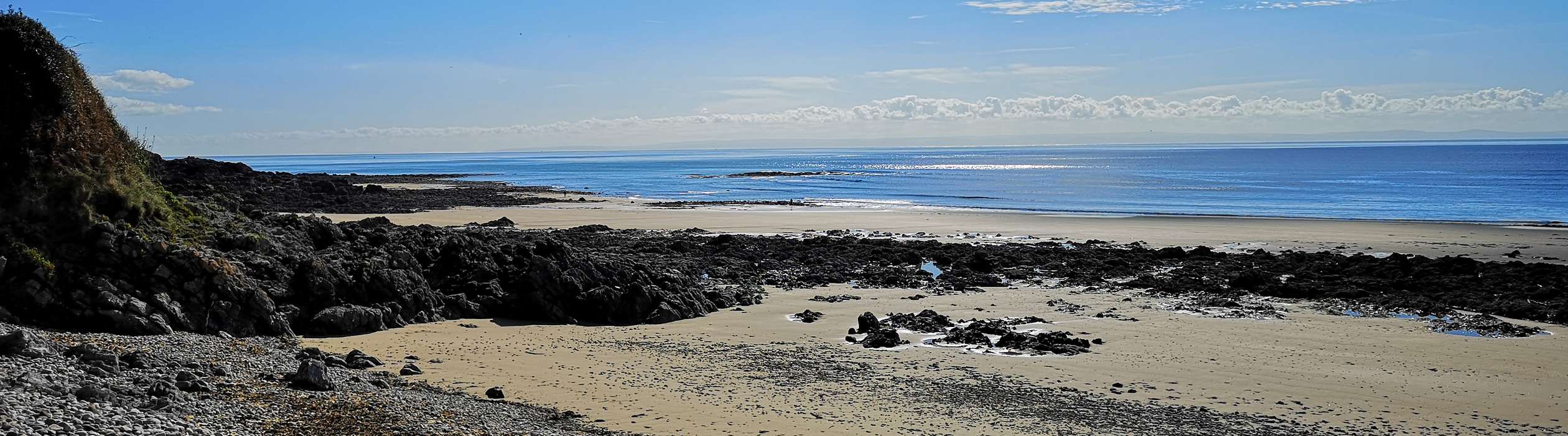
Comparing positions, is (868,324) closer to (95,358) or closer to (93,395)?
(95,358)

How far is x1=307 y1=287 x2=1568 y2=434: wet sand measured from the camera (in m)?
10.1

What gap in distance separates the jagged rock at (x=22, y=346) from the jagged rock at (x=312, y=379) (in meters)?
2.00

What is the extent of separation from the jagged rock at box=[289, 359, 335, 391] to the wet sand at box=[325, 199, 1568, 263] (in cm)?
2389

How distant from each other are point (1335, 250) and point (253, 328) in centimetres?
2500

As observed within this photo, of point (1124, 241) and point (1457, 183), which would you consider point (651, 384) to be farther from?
point (1457, 183)

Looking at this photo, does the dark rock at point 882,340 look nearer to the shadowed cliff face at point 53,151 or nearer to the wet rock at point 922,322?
the wet rock at point 922,322

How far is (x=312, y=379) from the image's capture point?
984 centimetres

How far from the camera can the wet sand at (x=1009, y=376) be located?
10086 millimetres

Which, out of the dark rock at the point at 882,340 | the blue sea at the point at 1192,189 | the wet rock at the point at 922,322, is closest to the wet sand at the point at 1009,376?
the dark rock at the point at 882,340

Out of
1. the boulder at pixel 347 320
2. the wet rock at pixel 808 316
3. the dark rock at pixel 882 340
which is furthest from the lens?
the wet rock at pixel 808 316

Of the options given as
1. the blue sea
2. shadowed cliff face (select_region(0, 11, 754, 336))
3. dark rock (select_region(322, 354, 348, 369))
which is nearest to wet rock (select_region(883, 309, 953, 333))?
shadowed cliff face (select_region(0, 11, 754, 336))

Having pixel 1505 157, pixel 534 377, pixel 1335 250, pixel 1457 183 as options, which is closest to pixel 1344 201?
pixel 1457 183

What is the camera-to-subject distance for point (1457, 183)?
71875 mm

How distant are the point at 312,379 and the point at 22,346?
7.78ft
